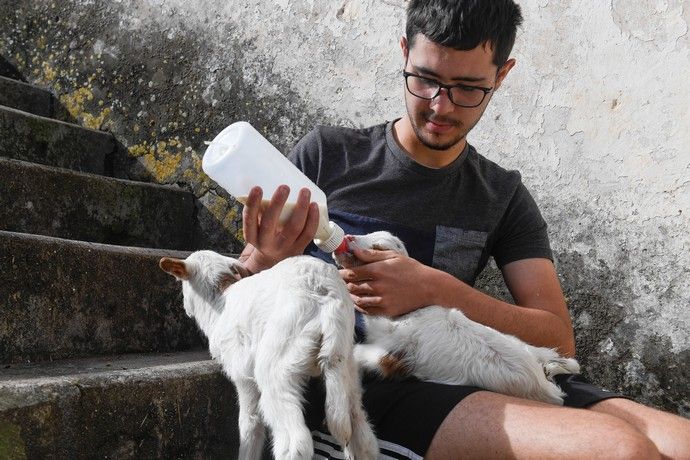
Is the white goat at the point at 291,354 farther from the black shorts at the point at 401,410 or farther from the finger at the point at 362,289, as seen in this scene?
the finger at the point at 362,289

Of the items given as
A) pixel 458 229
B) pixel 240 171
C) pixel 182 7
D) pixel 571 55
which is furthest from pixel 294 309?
pixel 182 7

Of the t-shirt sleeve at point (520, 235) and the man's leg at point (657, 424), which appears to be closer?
the man's leg at point (657, 424)

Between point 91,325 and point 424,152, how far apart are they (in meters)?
1.13

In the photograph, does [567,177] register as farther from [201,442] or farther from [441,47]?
→ [201,442]

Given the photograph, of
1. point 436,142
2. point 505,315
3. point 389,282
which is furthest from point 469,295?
point 436,142

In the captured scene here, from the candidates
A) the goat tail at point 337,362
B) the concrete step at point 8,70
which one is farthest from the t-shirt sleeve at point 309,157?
the concrete step at point 8,70

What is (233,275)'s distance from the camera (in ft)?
7.84

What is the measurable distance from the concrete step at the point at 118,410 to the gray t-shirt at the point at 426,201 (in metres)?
0.58

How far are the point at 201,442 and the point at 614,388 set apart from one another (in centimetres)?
153

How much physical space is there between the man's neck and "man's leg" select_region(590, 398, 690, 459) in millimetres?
886

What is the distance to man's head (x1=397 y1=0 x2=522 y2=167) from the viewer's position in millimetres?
2303

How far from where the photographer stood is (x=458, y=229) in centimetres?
246

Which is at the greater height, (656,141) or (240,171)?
(656,141)

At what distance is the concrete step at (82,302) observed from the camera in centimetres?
214
